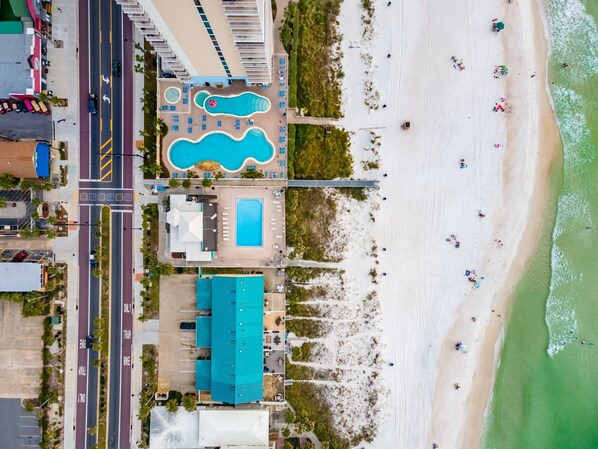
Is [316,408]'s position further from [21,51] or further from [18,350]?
[21,51]

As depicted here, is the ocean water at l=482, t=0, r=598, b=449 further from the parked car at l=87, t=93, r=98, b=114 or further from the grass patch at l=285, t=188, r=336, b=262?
the parked car at l=87, t=93, r=98, b=114

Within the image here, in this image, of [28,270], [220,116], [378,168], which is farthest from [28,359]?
[378,168]

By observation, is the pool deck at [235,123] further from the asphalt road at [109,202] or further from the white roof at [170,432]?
the white roof at [170,432]

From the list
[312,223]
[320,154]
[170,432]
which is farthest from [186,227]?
[170,432]

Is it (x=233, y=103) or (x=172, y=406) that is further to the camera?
(x=233, y=103)

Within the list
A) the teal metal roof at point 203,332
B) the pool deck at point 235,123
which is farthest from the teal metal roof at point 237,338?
the pool deck at point 235,123

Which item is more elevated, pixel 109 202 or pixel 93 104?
pixel 93 104

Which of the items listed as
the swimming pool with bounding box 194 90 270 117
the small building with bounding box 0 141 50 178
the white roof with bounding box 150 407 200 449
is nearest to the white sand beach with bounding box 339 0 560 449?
the swimming pool with bounding box 194 90 270 117
